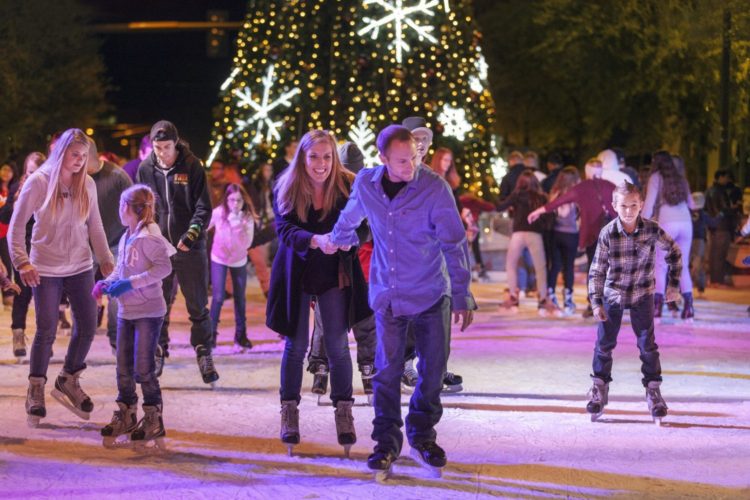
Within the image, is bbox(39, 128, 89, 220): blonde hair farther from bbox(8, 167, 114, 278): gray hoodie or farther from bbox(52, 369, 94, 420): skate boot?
bbox(52, 369, 94, 420): skate boot

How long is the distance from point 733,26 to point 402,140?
14.3 metres

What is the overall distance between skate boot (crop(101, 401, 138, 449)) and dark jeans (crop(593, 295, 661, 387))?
10.0ft

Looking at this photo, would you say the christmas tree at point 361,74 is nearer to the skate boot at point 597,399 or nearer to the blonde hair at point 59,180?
the blonde hair at point 59,180

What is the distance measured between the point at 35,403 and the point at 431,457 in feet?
9.15

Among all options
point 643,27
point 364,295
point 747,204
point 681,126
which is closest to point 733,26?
point 747,204

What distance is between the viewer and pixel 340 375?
707 cm

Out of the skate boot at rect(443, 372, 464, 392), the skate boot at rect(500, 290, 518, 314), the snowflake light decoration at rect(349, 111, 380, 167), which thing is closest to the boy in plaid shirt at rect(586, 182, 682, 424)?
the skate boot at rect(443, 372, 464, 392)

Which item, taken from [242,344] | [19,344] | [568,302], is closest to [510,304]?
[568,302]

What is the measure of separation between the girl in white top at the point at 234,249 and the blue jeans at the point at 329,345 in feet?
14.7

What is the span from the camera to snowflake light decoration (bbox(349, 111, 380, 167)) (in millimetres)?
21031

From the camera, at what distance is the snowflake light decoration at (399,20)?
66.8ft

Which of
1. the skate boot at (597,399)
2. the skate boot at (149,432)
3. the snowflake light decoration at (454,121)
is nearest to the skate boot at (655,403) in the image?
the skate boot at (597,399)

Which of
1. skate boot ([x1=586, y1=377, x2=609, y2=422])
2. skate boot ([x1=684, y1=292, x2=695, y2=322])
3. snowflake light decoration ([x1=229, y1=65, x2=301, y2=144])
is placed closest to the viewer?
skate boot ([x1=586, y1=377, x2=609, y2=422])

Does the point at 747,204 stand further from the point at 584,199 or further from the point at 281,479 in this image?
the point at 281,479
